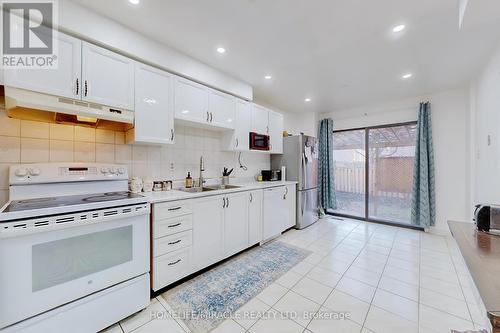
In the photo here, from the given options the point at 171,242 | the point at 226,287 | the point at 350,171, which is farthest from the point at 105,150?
the point at 350,171

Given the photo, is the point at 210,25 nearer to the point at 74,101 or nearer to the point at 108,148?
the point at 74,101

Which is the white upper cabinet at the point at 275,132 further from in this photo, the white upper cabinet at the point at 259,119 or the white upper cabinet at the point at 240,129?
the white upper cabinet at the point at 240,129

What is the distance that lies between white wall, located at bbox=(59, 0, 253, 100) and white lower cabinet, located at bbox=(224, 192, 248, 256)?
158cm

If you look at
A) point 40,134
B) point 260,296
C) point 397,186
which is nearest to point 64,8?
point 40,134

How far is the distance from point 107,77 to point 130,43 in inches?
17.2

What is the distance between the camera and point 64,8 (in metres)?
1.55

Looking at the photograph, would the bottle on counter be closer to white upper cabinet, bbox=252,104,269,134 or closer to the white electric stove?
the white electric stove

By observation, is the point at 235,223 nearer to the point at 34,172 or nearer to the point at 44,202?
the point at 44,202

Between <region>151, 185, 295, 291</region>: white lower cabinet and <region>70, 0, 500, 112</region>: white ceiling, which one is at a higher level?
<region>70, 0, 500, 112</region>: white ceiling

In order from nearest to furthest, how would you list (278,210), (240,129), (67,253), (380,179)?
(67,253) < (240,129) < (278,210) < (380,179)

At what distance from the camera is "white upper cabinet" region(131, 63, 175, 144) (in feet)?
6.47

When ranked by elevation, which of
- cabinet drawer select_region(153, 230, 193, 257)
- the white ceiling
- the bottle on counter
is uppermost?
the white ceiling

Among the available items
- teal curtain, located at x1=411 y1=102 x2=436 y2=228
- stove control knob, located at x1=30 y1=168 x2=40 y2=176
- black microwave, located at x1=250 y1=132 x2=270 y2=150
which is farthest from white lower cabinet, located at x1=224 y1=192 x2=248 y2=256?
teal curtain, located at x1=411 y1=102 x2=436 y2=228

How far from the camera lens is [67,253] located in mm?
1307
